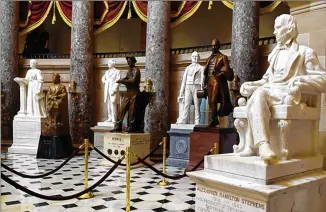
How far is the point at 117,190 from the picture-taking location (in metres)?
5.35

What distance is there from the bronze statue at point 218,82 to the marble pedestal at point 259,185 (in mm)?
2937

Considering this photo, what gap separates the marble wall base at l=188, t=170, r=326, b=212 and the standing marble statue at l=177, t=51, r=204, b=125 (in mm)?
4668

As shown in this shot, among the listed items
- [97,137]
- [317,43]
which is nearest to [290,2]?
[317,43]

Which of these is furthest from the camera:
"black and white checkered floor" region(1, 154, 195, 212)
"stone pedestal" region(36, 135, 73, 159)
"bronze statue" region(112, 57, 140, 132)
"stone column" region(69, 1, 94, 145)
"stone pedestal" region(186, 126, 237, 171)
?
"stone column" region(69, 1, 94, 145)

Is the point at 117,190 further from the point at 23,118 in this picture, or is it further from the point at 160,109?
the point at 23,118

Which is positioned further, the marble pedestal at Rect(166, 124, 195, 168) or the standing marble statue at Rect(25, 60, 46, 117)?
the standing marble statue at Rect(25, 60, 46, 117)

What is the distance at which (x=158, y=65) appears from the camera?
9016 mm

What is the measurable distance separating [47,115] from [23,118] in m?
0.90

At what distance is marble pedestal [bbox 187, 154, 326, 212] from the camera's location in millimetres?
2703

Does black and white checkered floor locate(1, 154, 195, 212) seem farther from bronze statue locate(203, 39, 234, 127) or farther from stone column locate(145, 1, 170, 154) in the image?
stone column locate(145, 1, 170, 154)

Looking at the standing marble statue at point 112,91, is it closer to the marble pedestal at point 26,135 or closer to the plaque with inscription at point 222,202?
the marble pedestal at point 26,135

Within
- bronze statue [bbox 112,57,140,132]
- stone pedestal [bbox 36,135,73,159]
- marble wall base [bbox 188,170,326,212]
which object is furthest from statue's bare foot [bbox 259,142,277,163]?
stone pedestal [bbox 36,135,73,159]

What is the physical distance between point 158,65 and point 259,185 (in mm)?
6619

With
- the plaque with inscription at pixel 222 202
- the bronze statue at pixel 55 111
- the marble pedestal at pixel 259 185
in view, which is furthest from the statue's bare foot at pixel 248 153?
the bronze statue at pixel 55 111
